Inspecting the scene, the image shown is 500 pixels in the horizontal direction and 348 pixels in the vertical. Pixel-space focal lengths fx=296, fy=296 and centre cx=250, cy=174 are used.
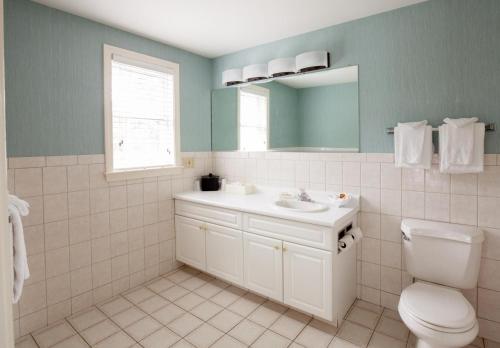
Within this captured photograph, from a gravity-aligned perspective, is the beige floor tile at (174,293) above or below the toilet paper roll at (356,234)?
below

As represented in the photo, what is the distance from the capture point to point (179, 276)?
3010mm

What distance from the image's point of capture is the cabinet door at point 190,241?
2.85m

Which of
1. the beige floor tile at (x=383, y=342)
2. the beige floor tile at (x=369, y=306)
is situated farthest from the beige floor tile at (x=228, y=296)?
the beige floor tile at (x=383, y=342)

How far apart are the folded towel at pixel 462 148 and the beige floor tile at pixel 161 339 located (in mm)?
2179

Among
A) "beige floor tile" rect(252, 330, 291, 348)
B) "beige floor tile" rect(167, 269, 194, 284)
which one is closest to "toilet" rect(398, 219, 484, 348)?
"beige floor tile" rect(252, 330, 291, 348)

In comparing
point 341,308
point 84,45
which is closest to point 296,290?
point 341,308

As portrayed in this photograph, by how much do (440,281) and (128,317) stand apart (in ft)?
7.50

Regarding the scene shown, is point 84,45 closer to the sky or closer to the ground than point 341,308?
closer to the sky

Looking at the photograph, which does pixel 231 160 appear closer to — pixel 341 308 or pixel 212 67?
pixel 212 67

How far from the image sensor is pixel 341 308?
2201mm

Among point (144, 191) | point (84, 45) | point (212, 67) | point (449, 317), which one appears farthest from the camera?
point (212, 67)

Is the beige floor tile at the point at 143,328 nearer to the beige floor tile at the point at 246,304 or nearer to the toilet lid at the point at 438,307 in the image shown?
the beige floor tile at the point at 246,304

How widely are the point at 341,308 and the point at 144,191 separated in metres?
1.97

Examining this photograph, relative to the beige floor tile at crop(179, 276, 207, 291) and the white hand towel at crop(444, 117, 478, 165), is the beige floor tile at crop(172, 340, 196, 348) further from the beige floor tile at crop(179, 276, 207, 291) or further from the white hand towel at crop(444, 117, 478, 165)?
the white hand towel at crop(444, 117, 478, 165)
